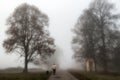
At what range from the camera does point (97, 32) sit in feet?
152

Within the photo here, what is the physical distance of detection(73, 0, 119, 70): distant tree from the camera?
45125 millimetres

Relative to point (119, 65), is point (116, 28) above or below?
above

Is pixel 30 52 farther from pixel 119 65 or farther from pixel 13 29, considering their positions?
pixel 119 65

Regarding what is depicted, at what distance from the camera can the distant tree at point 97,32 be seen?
4512cm

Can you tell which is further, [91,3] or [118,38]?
[91,3]

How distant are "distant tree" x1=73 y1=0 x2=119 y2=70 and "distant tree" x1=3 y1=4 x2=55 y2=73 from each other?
22.5ft

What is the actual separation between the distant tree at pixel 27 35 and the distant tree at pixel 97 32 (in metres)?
6.84

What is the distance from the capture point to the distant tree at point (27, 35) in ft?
152

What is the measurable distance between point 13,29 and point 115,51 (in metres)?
20.3

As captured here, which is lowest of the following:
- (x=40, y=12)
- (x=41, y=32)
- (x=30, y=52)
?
(x=30, y=52)

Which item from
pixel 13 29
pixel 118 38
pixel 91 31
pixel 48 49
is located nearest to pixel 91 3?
pixel 91 31

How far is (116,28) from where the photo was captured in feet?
151

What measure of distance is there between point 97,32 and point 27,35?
14.0m

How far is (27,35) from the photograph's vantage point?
1852 inches
